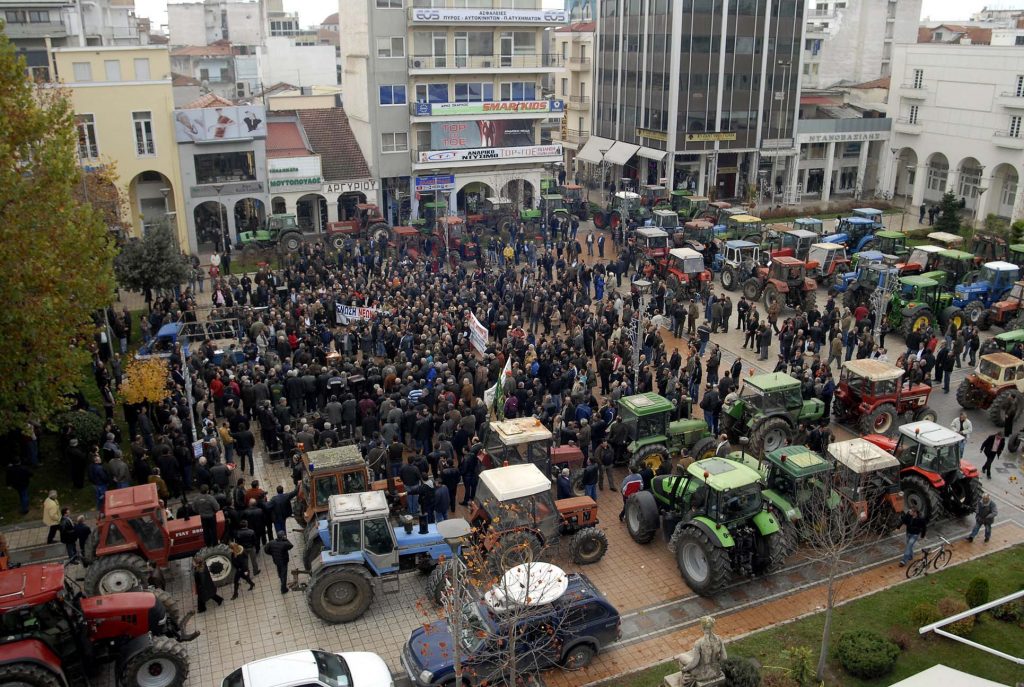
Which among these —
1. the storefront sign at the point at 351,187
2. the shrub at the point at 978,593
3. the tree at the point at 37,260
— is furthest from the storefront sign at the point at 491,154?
the shrub at the point at 978,593

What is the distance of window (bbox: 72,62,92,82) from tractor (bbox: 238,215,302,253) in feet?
28.0

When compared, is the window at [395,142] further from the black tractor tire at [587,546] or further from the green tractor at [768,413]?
the black tractor tire at [587,546]

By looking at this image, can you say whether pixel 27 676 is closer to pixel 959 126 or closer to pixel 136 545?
pixel 136 545

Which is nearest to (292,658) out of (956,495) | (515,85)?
(956,495)

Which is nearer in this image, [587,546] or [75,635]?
[75,635]

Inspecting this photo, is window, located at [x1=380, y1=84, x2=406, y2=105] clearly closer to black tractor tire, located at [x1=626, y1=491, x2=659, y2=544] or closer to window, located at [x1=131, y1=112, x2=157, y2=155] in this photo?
window, located at [x1=131, y1=112, x2=157, y2=155]

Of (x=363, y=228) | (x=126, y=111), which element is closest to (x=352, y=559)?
(x=363, y=228)

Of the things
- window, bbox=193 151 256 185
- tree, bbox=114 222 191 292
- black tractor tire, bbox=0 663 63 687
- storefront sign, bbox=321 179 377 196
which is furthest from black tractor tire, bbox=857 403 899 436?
window, bbox=193 151 256 185

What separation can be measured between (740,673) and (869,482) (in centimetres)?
551

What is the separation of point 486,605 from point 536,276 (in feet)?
70.3

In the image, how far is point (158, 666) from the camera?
39.2 ft

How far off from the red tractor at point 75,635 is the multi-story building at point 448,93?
A: 3185 centimetres

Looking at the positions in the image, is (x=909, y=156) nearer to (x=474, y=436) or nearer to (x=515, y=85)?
(x=515, y=85)

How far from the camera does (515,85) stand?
43.3 metres
